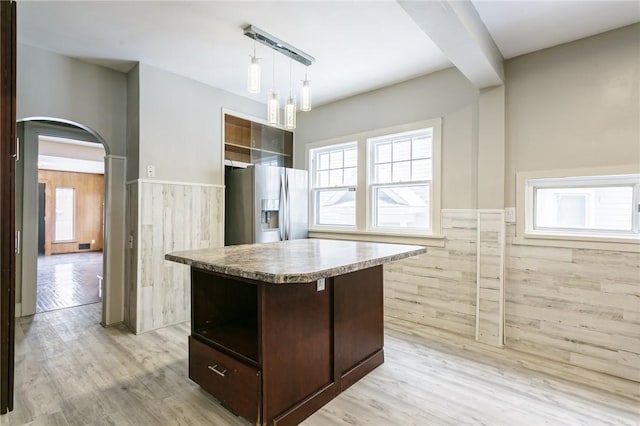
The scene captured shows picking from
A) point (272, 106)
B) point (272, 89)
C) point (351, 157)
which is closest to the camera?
point (272, 106)

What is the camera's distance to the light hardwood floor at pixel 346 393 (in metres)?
1.80

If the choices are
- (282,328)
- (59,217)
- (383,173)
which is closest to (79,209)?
(59,217)

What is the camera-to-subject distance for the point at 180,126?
3.36m

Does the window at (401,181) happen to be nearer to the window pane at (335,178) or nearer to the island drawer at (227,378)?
the window pane at (335,178)

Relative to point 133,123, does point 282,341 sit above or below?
below

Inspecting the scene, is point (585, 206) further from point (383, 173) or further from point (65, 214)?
point (65, 214)

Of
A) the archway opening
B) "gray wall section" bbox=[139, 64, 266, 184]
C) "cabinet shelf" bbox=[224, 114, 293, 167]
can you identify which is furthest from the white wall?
the archway opening

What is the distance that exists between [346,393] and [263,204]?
2253 millimetres

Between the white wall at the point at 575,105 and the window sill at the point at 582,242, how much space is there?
0.34 m

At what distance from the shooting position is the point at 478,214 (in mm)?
2891

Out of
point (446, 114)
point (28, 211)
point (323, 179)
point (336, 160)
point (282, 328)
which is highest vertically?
point (446, 114)

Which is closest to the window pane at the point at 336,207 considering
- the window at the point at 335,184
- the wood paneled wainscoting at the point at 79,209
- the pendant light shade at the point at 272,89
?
the window at the point at 335,184

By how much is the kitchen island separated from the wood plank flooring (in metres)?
3.05

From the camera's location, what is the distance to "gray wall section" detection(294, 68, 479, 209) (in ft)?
9.85
